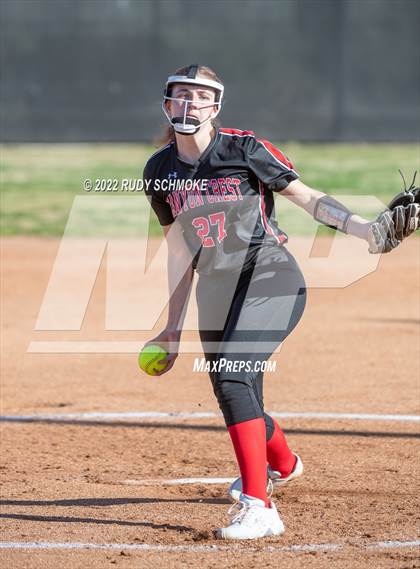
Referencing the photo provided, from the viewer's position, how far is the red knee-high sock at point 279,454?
5.28 metres

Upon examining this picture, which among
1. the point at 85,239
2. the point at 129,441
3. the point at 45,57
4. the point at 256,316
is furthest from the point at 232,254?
the point at 45,57

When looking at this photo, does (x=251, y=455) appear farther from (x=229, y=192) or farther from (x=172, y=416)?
(x=172, y=416)

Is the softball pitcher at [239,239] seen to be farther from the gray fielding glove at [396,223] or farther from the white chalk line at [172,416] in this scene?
the white chalk line at [172,416]

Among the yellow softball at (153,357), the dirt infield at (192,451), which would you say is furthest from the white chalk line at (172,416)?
the yellow softball at (153,357)

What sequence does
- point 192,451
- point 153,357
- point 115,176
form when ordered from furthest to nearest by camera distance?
point 115,176 < point 192,451 < point 153,357

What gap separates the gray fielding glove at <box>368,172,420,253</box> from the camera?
179 inches

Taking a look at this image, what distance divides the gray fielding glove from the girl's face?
93 centimetres

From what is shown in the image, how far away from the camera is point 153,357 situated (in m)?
5.05

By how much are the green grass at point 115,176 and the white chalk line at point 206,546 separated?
9.73m

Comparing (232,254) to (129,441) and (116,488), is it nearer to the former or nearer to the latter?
(116,488)

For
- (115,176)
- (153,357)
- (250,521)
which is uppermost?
(153,357)

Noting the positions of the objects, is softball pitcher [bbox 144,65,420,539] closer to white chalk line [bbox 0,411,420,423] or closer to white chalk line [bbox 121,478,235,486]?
white chalk line [bbox 121,478,235,486]

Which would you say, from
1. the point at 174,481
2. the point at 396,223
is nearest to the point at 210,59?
the point at 174,481

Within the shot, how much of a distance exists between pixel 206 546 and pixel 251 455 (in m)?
0.44
